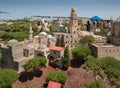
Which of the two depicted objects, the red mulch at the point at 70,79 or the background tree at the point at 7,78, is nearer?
the background tree at the point at 7,78

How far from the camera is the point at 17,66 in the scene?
33.8 meters

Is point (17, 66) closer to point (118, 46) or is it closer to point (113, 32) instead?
point (118, 46)

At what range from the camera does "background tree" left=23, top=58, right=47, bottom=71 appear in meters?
32.8

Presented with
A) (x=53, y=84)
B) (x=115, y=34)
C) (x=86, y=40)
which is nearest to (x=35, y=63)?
(x=53, y=84)

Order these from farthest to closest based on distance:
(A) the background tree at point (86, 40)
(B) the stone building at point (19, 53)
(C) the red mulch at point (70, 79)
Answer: (A) the background tree at point (86, 40), (B) the stone building at point (19, 53), (C) the red mulch at point (70, 79)

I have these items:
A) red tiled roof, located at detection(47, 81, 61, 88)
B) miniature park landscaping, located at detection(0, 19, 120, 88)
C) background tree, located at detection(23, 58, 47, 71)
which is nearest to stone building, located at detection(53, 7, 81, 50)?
miniature park landscaping, located at detection(0, 19, 120, 88)

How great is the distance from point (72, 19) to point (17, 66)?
17408 millimetres

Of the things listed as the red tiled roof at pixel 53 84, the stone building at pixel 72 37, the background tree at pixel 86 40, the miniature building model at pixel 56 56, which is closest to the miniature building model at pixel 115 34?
the background tree at pixel 86 40

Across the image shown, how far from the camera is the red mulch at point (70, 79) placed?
107 ft

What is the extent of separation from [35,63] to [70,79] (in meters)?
Result: 6.03

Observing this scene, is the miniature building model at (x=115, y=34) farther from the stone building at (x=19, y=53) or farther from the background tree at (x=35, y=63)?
the background tree at (x=35, y=63)

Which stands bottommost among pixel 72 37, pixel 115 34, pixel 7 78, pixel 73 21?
pixel 7 78

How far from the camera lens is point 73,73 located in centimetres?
3522

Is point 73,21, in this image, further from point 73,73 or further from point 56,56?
point 73,73
